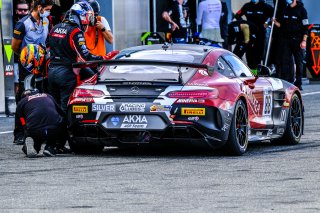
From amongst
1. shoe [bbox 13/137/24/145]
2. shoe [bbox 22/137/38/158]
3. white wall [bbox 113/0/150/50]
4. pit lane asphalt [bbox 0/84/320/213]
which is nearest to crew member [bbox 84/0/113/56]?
shoe [bbox 13/137/24/145]

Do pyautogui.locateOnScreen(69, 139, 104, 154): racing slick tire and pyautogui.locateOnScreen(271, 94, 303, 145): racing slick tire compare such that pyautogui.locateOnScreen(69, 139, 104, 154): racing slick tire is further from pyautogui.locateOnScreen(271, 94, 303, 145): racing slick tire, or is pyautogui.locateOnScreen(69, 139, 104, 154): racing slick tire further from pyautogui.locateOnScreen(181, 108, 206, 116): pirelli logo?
pyautogui.locateOnScreen(271, 94, 303, 145): racing slick tire

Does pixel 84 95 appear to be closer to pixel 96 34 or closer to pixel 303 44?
pixel 96 34

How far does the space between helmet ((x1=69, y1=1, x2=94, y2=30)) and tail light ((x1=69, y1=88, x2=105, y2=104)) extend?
1528 millimetres

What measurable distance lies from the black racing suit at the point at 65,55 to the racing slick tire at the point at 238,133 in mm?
1990

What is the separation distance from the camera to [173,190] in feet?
35.1

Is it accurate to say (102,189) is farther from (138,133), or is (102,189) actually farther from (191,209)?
(138,133)

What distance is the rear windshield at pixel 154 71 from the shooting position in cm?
1381

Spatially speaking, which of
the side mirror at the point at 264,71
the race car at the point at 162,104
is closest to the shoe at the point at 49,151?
the race car at the point at 162,104

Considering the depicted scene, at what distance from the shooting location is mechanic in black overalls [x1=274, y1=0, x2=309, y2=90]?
83.5ft

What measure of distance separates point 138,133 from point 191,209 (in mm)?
4244

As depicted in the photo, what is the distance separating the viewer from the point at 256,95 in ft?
48.4

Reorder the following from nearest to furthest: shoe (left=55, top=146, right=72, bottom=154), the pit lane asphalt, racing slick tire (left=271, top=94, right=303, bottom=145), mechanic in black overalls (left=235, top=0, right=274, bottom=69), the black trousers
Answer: the pit lane asphalt, shoe (left=55, top=146, right=72, bottom=154), racing slick tire (left=271, top=94, right=303, bottom=145), the black trousers, mechanic in black overalls (left=235, top=0, right=274, bottom=69)

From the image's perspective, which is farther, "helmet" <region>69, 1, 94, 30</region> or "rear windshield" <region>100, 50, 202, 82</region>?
"helmet" <region>69, 1, 94, 30</region>

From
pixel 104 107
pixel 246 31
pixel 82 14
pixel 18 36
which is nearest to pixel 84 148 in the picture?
pixel 104 107
